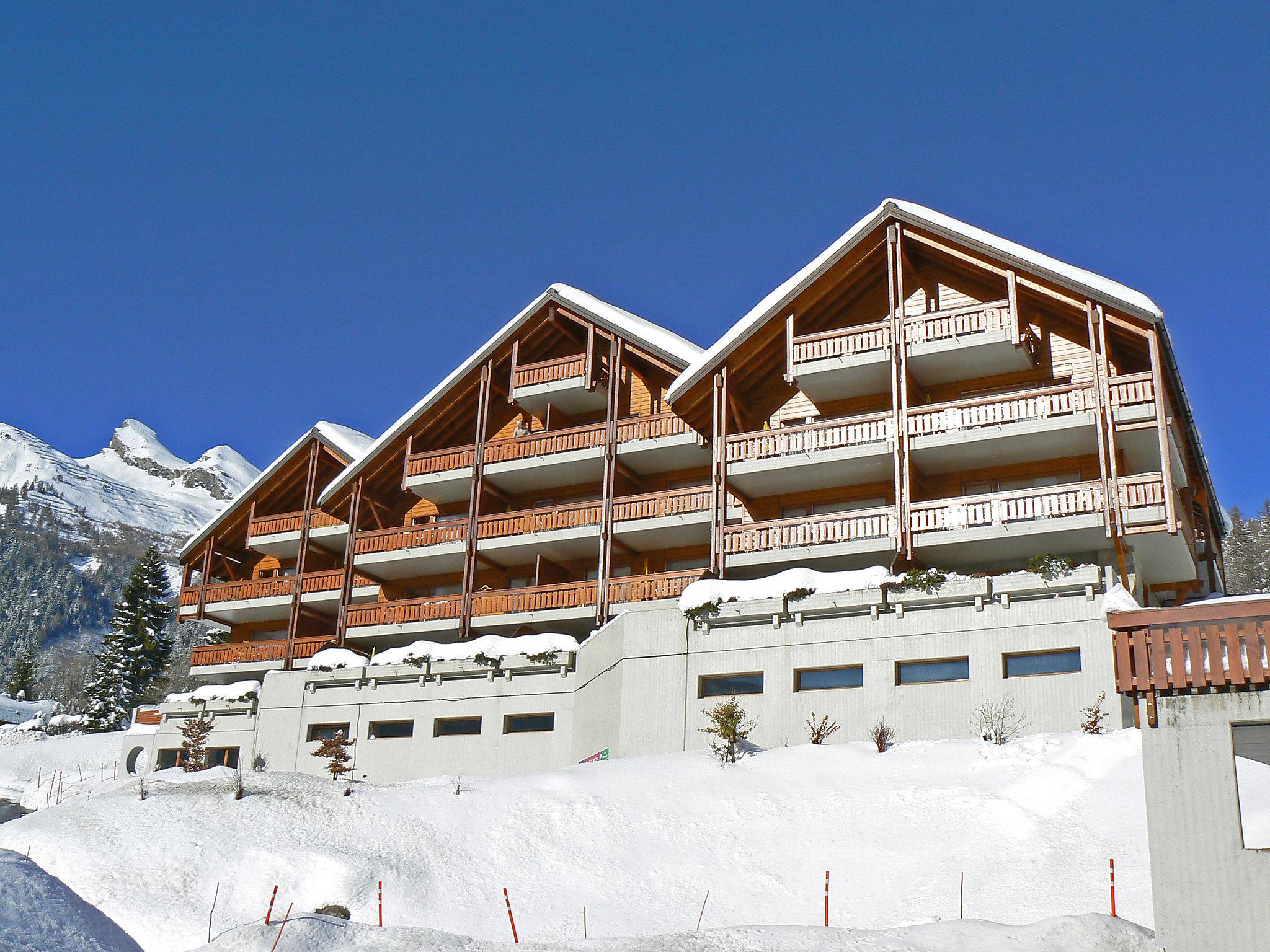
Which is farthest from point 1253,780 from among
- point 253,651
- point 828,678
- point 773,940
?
point 253,651

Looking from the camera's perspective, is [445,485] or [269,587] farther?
[269,587]

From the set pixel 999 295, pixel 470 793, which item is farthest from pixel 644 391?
pixel 470 793

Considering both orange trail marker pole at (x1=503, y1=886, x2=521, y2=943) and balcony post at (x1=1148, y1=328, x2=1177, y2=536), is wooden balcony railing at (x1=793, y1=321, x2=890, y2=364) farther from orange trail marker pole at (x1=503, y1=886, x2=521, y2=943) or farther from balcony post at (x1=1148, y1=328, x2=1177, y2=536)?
orange trail marker pole at (x1=503, y1=886, x2=521, y2=943)

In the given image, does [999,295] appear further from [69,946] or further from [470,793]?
[69,946]

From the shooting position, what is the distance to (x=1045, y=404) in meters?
28.5

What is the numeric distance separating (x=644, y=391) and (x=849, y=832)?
769 inches

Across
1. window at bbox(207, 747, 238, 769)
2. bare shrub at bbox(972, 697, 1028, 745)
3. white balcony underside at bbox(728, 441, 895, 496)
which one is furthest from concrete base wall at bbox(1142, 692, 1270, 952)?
window at bbox(207, 747, 238, 769)

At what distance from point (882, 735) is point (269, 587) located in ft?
82.0

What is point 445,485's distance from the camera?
38.8 metres

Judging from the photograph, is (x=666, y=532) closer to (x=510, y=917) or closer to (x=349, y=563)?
(x=349, y=563)

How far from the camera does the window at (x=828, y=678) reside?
26766 millimetres

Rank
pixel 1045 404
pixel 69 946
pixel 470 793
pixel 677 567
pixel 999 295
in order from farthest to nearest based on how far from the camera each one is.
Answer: pixel 677 567, pixel 999 295, pixel 1045 404, pixel 470 793, pixel 69 946

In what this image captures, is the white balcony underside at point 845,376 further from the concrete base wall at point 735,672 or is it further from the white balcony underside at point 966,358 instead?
the concrete base wall at point 735,672

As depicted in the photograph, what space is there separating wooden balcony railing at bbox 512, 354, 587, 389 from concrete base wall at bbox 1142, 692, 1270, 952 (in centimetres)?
2533
